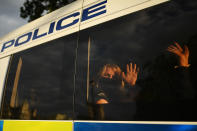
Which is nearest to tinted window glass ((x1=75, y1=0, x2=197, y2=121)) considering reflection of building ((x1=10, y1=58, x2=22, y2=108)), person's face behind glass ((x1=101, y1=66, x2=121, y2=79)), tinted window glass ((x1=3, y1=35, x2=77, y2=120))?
person's face behind glass ((x1=101, y1=66, x2=121, y2=79))

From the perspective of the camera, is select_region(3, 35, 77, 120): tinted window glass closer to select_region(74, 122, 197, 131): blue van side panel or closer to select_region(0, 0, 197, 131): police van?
select_region(0, 0, 197, 131): police van

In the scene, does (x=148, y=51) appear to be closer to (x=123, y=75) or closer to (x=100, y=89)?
(x=123, y=75)

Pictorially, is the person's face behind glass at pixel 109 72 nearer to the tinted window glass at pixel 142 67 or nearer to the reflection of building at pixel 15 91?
the tinted window glass at pixel 142 67

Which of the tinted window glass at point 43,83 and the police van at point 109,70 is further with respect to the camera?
the tinted window glass at point 43,83

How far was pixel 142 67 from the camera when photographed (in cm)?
167

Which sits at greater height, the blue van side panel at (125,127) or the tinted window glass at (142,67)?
the tinted window glass at (142,67)

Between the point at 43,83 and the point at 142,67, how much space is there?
1.20 meters

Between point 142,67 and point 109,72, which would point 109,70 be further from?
point 142,67

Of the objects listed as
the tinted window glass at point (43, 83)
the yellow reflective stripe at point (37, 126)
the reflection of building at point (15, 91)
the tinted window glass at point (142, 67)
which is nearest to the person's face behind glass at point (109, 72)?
the tinted window glass at point (142, 67)

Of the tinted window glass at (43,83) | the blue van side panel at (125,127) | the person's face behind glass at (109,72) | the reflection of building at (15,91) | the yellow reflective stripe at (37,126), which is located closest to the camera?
the blue van side panel at (125,127)

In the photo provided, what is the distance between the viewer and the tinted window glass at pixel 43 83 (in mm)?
2170

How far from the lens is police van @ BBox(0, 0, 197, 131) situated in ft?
4.89

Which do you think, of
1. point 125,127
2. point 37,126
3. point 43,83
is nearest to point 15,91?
point 43,83

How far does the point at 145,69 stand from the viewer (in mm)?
1647
